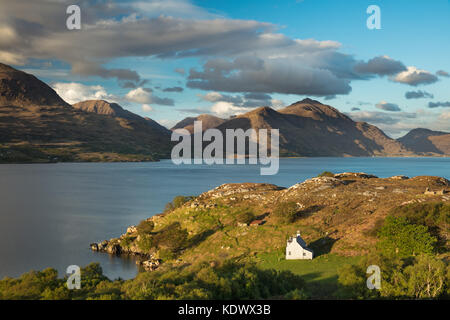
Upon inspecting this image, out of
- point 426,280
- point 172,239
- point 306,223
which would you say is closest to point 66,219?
point 172,239

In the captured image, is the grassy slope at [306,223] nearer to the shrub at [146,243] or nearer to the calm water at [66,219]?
the shrub at [146,243]

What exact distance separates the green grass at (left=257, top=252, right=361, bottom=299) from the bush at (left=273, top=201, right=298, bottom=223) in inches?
475

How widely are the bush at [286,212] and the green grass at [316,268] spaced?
12.1 m

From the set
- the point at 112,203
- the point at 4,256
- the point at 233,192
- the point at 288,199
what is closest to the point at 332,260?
the point at 288,199

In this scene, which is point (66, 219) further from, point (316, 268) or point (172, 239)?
point (316, 268)

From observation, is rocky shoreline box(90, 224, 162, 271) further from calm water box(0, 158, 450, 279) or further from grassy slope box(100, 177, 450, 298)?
grassy slope box(100, 177, 450, 298)

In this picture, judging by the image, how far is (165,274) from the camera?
43688 mm

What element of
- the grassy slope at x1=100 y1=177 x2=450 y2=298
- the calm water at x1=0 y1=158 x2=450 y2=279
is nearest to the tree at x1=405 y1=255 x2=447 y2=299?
the grassy slope at x1=100 y1=177 x2=450 y2=298

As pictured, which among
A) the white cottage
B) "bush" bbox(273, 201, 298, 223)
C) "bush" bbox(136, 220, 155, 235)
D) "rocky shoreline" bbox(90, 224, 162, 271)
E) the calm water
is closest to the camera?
Result: the white cottage

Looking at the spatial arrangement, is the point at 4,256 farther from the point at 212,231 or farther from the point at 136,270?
the point at 212,231

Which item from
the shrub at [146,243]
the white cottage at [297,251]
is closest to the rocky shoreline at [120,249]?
the shrub at [146,243]

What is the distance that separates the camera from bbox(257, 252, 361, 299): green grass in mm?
45253

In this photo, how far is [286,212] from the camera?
3068 inches
